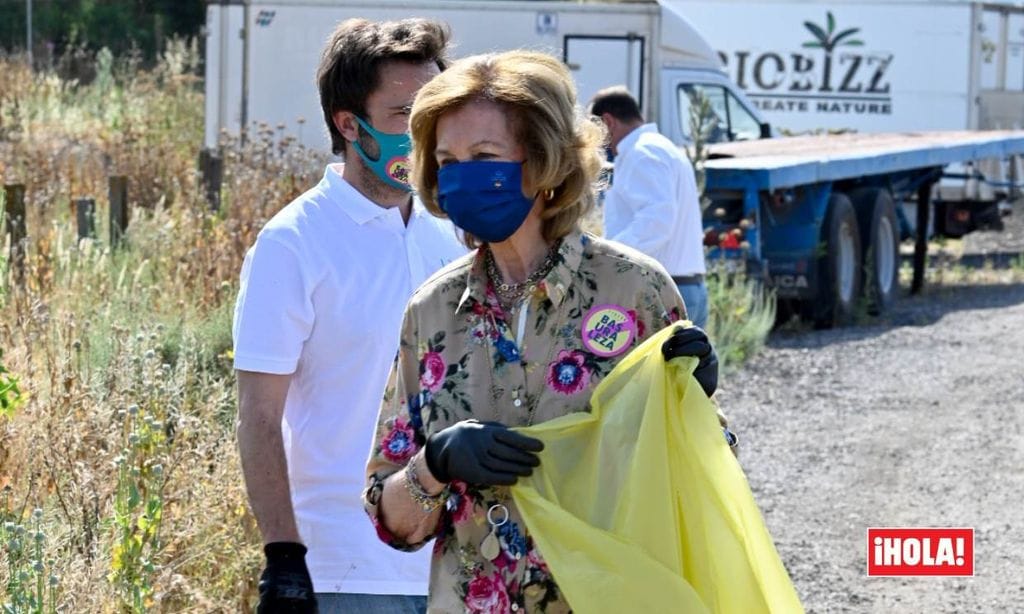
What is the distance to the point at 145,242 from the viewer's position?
28.2 ft

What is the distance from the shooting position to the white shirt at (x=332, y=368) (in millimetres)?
3322

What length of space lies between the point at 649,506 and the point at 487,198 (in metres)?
0.54

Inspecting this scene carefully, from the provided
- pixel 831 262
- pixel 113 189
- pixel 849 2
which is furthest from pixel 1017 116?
pixel 113 189

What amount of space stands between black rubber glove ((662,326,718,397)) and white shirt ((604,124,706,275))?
5.42 metres

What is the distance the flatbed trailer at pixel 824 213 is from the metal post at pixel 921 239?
1 centimetres

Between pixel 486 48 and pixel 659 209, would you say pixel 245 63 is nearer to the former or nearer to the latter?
pixel 486 48

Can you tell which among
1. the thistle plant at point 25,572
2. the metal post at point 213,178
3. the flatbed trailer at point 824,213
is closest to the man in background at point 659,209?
the metal post at point 213,178

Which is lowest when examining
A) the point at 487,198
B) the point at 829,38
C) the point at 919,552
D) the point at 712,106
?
the point at 919,552

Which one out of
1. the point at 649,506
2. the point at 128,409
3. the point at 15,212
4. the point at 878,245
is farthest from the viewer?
the point at 878,245

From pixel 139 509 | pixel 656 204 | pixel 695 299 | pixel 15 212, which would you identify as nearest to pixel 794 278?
pixel 695 299

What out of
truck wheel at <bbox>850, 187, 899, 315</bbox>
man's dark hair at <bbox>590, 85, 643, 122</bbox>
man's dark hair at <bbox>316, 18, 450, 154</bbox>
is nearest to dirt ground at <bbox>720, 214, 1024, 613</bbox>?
truck wheel at <bbox>850, 187, 899, 315</bbox>

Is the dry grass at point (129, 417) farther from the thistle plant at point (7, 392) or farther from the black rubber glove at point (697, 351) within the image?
the black rubber glove at point (697, 351)

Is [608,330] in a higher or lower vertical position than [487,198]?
lower

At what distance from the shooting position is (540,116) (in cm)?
273
